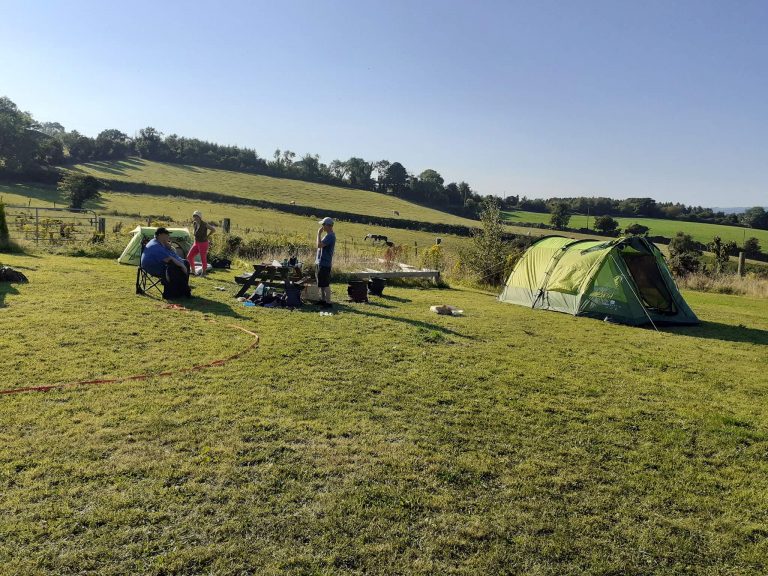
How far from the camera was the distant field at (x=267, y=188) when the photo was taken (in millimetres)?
65375

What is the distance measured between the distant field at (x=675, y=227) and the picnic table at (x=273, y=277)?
140 feet

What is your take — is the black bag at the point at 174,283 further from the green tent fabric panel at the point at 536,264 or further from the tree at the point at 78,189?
the tree at the point at 78,189

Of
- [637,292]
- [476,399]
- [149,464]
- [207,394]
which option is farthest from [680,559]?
[637,292]

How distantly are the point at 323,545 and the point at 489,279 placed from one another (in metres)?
15.0

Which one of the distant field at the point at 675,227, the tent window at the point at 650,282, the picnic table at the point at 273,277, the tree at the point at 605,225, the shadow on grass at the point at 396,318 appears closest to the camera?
the shadow on grass at the point at 396,318

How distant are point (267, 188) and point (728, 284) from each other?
63.4 meters

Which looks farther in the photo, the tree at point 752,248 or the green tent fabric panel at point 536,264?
the tree at point 752,248

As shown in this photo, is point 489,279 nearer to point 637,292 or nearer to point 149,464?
point 637,292

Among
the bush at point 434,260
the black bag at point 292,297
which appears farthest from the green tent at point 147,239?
the bush at point 434,260

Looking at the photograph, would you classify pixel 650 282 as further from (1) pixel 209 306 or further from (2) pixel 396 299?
(1) pixel 209 306

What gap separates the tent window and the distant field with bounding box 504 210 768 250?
40.2 metres

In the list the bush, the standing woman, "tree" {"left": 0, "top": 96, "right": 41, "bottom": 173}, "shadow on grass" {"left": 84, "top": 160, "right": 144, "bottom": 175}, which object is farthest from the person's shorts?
"shadow on grass" {"left": 84, "top": 160, "right": 144, "bottom": 175}

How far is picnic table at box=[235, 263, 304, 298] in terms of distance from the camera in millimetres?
10320

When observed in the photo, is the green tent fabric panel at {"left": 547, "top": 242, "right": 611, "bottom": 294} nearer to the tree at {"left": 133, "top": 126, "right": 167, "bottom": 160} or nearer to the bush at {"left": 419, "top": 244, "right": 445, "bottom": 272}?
the bush at {"left": 419, "top": 244, "right": 445, "bottom": 272}
